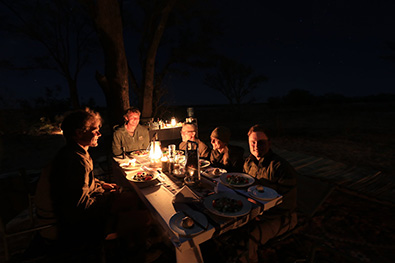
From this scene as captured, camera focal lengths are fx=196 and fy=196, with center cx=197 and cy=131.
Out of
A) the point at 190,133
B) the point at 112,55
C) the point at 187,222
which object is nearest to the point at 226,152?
the point at 190,133

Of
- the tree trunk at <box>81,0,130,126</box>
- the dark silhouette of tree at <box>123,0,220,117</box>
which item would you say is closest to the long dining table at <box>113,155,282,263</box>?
the tree trunk at <box>81,0,130,126</box>

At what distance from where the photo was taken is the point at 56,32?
44.3ft

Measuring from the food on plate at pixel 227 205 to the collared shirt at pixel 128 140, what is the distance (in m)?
3.00

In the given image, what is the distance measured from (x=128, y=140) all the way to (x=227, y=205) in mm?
3298

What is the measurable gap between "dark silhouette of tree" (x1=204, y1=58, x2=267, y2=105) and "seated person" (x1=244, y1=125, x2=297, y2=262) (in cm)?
1965

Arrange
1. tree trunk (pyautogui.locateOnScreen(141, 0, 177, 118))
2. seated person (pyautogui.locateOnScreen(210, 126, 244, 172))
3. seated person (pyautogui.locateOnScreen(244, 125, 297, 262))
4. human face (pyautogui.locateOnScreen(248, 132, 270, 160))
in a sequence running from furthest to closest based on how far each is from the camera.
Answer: tree trunk (pyautogui.locateOnScreen(141, 0, 177, 118)), seated person (pyautogui.locateOnScreen(210, 126, 244, 172)), human face (pyautogui.locateOnScreen(248, 132, 270, 160)), seated person (pyautogui.locateOnScreen(244, 125, 297, 262))

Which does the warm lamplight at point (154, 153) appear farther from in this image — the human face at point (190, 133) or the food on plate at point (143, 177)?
the human face at point (190, 133)

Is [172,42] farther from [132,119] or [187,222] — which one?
[187,222]

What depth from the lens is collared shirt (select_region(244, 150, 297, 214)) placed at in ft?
7.15

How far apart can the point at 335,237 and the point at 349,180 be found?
2.52 meters

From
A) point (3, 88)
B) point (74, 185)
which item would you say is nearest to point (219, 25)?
point (74, 185)

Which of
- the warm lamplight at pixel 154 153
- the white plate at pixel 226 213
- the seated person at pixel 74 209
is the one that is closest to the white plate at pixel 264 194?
the white plate at pixel 226 213

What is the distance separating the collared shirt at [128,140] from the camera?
4.25 metres

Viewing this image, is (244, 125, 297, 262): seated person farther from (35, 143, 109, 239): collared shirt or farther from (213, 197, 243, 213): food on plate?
(35, 143, 109, 239): collared shirt
